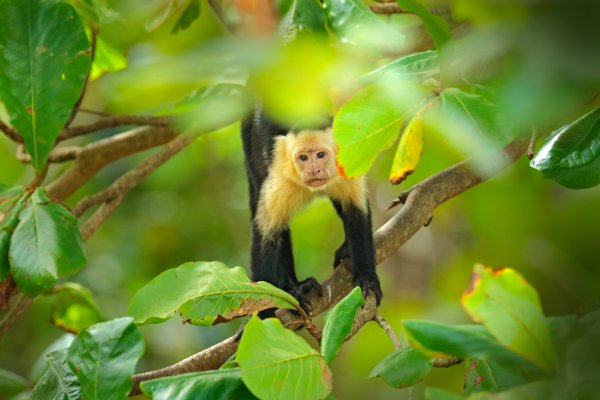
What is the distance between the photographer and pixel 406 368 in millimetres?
1393

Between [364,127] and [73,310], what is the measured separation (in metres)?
1.71

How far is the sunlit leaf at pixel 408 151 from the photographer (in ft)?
4.98

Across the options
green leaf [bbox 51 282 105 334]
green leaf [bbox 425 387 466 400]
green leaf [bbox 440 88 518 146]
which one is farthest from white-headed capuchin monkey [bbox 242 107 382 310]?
green leaf [bbox 425 387 466 400]

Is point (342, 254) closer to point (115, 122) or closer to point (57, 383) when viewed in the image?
point (115, 122)

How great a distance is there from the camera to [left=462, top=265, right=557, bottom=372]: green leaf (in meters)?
0.87

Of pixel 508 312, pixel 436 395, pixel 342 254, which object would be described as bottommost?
pixel 342 254

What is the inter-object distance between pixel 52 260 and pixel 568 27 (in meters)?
1.78

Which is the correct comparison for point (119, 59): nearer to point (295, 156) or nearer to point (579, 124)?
point (295, 156)

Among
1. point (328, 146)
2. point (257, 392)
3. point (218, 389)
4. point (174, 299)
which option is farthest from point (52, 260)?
point (328, 146)

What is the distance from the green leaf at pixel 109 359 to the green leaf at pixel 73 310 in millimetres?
1284

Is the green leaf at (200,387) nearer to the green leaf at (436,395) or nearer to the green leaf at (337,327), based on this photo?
the green leaf at (337,327)

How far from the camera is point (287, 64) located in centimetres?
38

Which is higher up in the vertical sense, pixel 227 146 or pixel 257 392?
pixel 257 392

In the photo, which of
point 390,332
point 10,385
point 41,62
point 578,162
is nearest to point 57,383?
point 10,385
